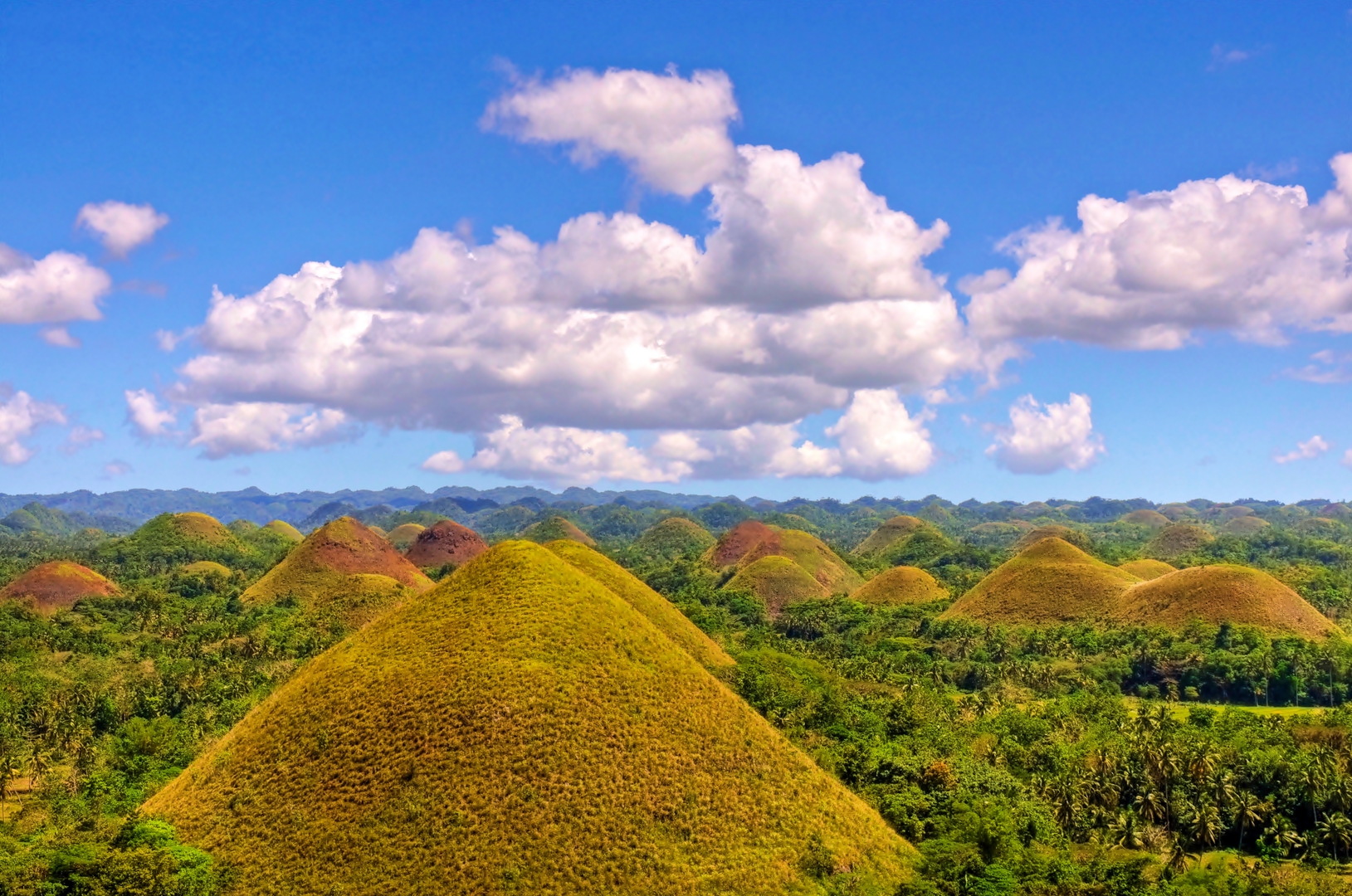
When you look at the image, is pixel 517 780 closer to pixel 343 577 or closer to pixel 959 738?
pixel 959 738

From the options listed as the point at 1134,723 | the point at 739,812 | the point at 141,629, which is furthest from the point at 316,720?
the point at 141,629

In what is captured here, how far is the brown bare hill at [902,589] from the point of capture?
522 ft

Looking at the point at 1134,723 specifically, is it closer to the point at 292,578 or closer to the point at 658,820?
the point at 658,820

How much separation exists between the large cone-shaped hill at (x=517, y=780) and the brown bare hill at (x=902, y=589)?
109841 millimetres

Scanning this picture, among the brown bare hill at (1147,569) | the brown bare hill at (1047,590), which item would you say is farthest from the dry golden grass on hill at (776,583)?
the brown bare hill at (1147,569)

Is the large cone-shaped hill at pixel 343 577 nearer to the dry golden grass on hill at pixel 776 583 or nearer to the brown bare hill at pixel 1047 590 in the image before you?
the dry golden grass on hill at pixel 776 583

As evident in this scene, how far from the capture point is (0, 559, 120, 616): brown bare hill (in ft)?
451

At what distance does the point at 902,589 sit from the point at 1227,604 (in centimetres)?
5306

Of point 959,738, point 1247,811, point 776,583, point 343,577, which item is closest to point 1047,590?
point 776,583

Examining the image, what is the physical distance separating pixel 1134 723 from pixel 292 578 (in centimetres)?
11803

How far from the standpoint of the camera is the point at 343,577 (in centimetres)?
14438

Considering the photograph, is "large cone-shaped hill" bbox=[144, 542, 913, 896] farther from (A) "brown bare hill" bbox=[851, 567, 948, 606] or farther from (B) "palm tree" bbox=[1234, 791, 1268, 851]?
(A) "brown bare hill" bbox=[851, 567, 948, 606]

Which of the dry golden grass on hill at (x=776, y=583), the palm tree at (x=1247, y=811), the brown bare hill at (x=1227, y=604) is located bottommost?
the palm tree at (x=1247, y=811)

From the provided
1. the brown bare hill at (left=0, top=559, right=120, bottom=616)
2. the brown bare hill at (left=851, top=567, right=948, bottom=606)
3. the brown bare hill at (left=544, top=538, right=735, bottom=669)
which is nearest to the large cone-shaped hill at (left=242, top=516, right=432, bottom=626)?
the brown bare hill at (left=0, top=559, right=120, bottom=616)
